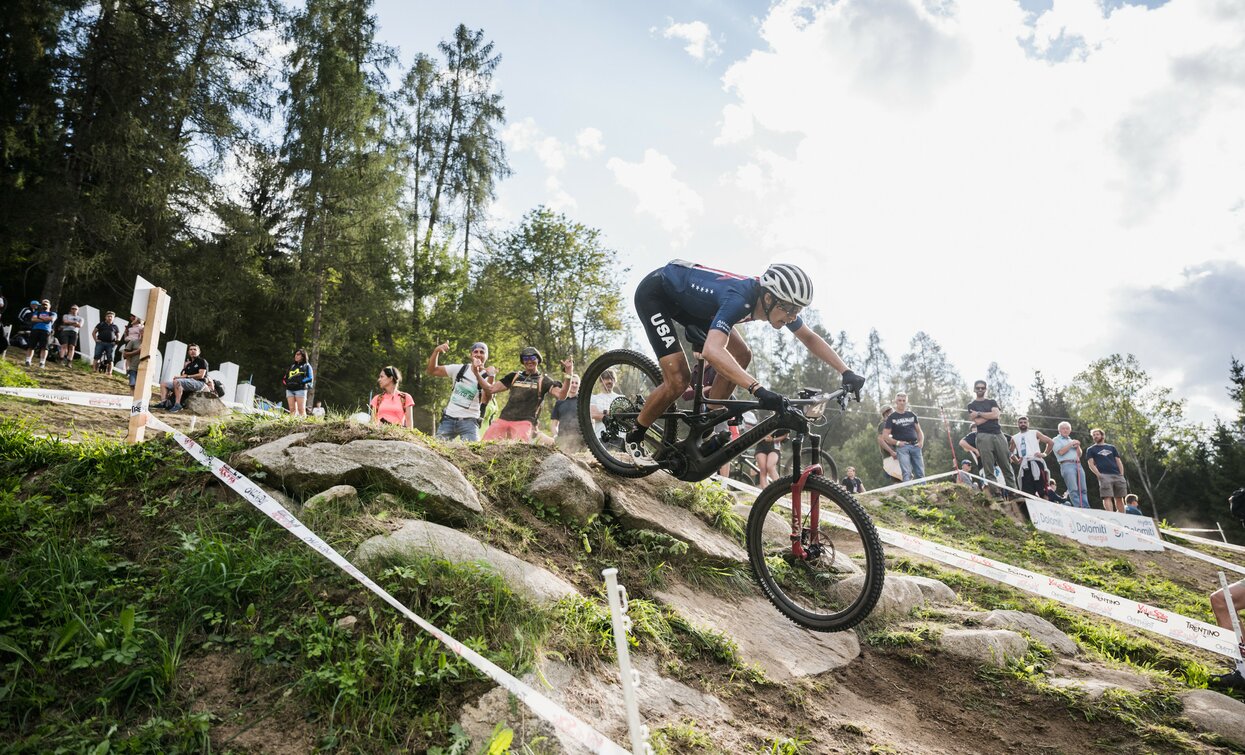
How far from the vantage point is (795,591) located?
5.63m

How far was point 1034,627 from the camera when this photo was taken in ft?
20.3

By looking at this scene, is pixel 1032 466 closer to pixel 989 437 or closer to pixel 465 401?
pixel 989 437

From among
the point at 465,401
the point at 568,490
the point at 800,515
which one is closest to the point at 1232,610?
the point at 800,515

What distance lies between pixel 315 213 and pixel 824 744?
24466 millimetres

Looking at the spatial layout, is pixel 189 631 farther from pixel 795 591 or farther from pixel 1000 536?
pixel 1000 536

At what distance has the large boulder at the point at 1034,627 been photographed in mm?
6000

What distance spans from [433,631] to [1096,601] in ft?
24.1

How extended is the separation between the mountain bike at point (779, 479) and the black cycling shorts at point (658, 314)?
0.40 meters

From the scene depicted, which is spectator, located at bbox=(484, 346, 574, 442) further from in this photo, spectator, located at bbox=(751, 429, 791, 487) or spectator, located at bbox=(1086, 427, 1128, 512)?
spectator, located at bbox=(1086, 427, 1128, 512)

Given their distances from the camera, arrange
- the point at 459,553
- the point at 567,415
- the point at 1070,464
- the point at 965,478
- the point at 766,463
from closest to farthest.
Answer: the point at 459,553 < the point at 567,415 < the point at 766,463 < the point at 965,478 < the point at 1070,464

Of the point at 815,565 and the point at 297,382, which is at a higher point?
the point at 297,382

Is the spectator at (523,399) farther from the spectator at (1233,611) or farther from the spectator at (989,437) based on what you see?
the spectator at (989,437)

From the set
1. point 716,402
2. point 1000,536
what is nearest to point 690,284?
point 716,402

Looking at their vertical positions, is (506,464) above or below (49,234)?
below
